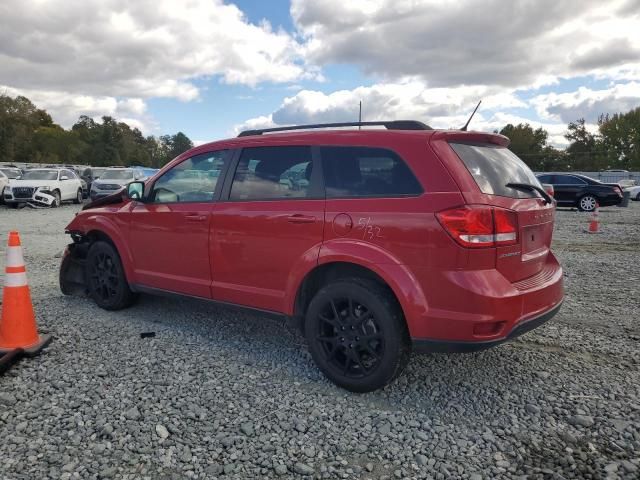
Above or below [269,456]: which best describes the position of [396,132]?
above

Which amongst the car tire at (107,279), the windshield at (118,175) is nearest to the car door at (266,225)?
the car tire at (107,279)

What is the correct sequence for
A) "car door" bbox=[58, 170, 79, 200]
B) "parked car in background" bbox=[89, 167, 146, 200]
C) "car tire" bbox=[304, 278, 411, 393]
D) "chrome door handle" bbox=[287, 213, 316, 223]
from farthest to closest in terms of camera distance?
"parked car in background" bbox=[89, 167, 146, 200]
"car door" bbox=[58, 170, 79, 200]
"chrome door handle" bbox=[287, 213, 316, 223]
"car tire" bbox=[304, 278, 411, 393]

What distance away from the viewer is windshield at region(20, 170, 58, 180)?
19.7 meters

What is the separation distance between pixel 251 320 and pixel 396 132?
253 centimetres

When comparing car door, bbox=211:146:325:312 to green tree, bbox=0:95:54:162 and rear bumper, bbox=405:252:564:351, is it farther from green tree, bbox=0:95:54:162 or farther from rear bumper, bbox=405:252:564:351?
green tree, bbox=0:95:54:162

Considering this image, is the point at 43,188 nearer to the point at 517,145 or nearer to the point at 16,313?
the point at 16,313

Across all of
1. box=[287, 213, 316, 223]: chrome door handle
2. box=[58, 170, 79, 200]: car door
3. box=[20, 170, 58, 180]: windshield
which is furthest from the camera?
box=[58, 170, 79, 200]: car door

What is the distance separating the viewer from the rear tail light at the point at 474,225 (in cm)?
287

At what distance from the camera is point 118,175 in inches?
859

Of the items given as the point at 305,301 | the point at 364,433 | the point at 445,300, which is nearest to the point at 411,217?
the point at 445,300

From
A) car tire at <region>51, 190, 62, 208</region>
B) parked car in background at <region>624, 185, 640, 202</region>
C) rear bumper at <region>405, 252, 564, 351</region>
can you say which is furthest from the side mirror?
parked car in background at <region>624, 185, 640, 202</region>

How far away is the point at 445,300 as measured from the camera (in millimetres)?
2914

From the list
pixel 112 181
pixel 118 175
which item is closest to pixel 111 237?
pixel 112 181

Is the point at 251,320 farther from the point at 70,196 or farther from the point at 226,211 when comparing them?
the point at 70,196
